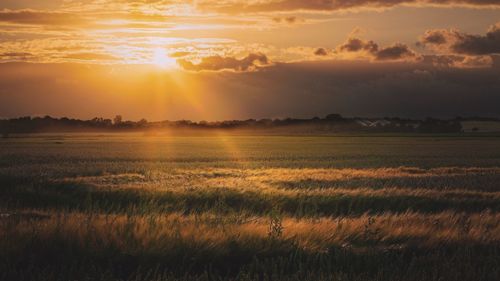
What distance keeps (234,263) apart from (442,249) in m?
3.72

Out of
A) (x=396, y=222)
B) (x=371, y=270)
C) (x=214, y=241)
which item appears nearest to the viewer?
(x=371, y=270)

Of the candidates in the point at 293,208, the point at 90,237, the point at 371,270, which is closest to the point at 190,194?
the point at 293,208

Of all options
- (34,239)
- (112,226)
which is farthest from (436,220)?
(34,239)

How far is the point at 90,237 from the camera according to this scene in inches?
384

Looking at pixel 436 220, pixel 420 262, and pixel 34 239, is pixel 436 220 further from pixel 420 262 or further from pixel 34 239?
pixel 34 239

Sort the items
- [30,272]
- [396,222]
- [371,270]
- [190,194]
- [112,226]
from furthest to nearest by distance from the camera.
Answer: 1. [190,194]
2. [396,222]
3. [112,226]
4. [371,270]
5. [30,272]

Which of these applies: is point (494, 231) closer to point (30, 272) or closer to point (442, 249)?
point (442, 249)

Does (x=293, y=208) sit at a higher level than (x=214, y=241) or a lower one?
lower

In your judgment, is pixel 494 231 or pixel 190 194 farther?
pixel 190 194

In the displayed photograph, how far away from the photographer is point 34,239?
9.43 meters

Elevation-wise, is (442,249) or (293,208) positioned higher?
(442,249)

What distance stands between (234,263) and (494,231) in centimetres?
534

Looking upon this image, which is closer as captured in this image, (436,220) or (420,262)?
(420,262)

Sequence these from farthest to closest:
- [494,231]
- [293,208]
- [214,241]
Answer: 1. [293,208]
2. [494,231]
3. [214,241]
